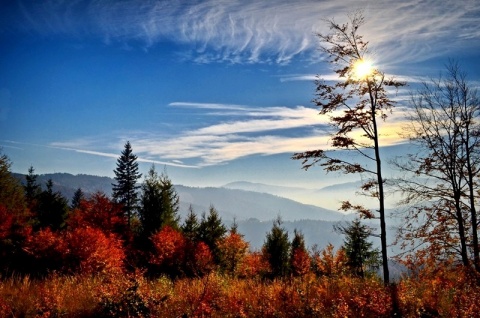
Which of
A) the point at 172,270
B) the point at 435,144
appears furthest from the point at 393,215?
the point at 172,270

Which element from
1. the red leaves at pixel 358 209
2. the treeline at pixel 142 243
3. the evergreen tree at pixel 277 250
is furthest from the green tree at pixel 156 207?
the red leaves at pixel 358 209

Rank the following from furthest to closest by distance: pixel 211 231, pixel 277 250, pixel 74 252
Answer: pixel 277 250 → pixel 211 231 → pixel 74 252

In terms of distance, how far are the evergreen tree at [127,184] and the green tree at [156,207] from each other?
13447mm

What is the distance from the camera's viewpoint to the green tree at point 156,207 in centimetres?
3247

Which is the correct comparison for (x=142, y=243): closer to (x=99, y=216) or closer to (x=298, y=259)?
(x=99, y=216)

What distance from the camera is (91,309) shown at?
778 centimetres

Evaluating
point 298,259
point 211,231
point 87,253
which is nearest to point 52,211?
point 211,231

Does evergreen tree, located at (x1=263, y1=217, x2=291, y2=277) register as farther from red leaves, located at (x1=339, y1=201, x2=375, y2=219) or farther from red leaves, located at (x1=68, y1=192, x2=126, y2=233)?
red leaves, located at (x1=339, y1=201, x2=375, y2=219)

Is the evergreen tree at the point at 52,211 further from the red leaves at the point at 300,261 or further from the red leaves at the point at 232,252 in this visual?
the red leaves at the point at 300,261

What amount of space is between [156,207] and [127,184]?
1870 centimetres

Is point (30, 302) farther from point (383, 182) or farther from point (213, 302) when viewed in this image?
point (383, 182)

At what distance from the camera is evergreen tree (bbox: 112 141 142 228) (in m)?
46.7

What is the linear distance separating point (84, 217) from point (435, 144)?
1409 inches

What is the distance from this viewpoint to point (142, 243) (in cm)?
3228
